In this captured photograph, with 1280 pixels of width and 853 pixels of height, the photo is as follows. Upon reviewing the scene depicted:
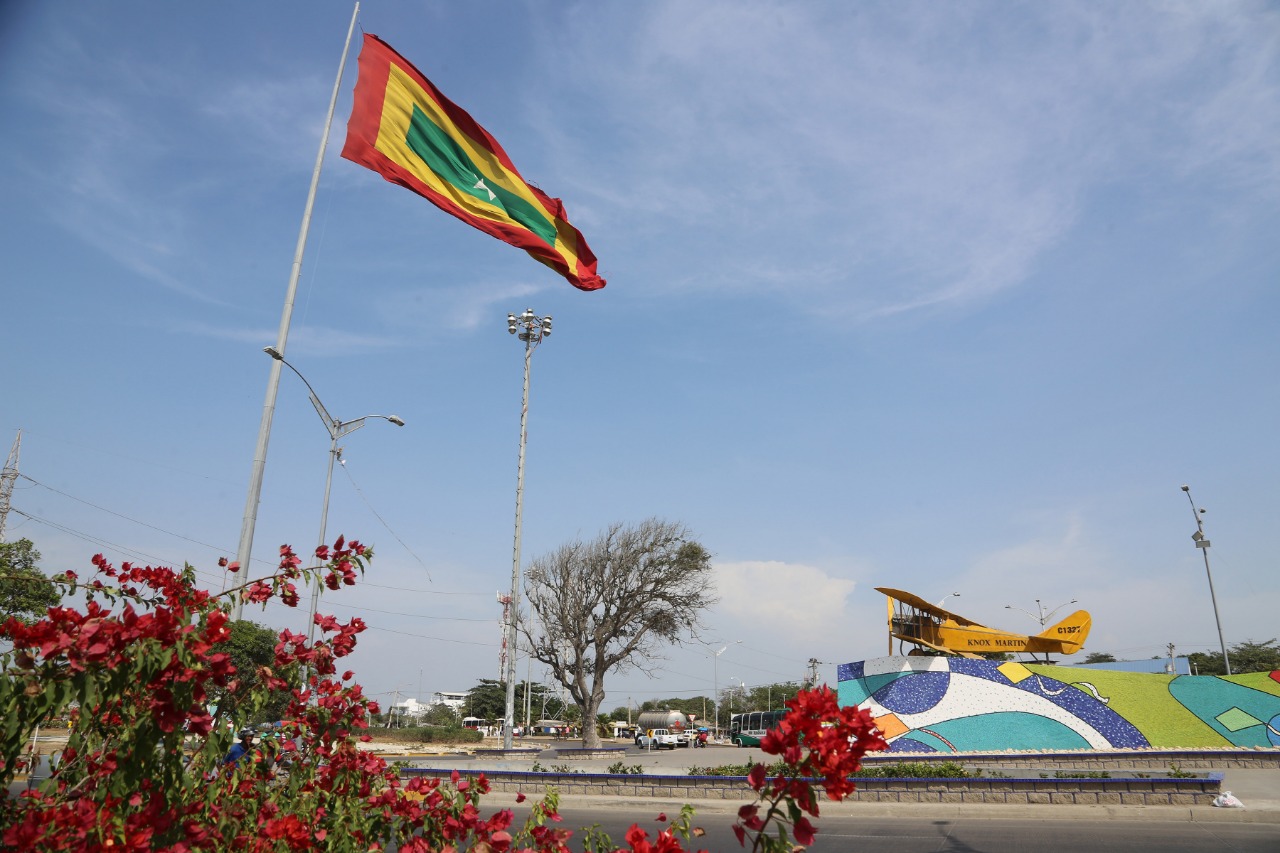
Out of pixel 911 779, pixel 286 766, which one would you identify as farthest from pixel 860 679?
pixel 286 766

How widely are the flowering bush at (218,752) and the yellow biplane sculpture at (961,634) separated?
2831 centimetres

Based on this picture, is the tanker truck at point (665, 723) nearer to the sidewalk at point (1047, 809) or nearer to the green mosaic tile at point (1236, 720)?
the green mosaic tile at point (1236, 720)

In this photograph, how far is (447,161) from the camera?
1048 centimetres

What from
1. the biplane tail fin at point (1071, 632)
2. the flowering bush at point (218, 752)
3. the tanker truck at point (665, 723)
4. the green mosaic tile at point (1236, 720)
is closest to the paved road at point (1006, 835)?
the flowering bush at point (218, 752)

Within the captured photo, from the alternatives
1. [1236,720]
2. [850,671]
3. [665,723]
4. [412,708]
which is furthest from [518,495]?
[412,708]

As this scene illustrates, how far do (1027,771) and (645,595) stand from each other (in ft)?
56.1

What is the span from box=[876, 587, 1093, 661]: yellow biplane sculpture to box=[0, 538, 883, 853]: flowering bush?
28314 mm

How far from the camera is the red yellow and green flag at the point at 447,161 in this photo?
9.50 m

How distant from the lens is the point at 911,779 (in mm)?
14133

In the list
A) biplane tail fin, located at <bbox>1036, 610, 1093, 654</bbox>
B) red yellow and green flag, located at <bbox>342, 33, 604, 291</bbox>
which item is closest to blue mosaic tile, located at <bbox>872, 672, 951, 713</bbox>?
biplane tail fin, located at <bbox>1036, 610, 1093, 654</bbox>

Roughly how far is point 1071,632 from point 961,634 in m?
5.03

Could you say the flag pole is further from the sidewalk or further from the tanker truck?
the tanker truck

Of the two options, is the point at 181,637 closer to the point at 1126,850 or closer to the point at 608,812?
the point at 1126,850

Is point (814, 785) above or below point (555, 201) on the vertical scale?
below
